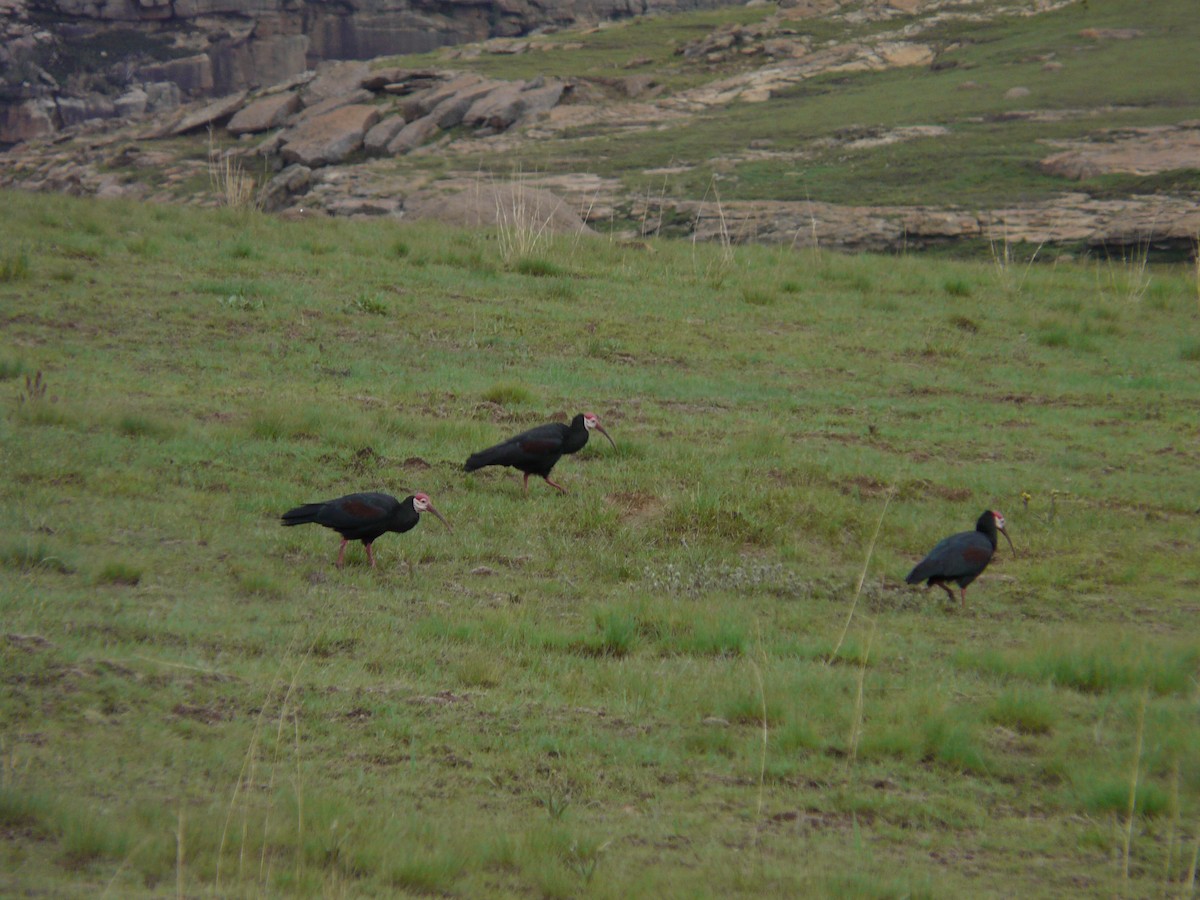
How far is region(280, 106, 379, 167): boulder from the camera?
4266cm

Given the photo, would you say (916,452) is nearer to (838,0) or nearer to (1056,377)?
(1056,377)

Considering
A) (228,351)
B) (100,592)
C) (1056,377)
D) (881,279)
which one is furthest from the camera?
(881,279)

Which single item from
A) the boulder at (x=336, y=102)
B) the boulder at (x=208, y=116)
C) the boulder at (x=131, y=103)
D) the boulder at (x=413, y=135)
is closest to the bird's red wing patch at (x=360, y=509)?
the boulder at (x=413, y=135)

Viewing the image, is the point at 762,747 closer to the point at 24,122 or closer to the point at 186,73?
the point at 24,122

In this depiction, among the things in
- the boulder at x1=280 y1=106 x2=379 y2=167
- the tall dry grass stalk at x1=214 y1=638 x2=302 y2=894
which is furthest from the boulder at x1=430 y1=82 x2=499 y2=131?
the tall dry grass stalk at x1=214 y1=638 x2=302 y2=894

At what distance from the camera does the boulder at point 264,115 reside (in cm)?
5022

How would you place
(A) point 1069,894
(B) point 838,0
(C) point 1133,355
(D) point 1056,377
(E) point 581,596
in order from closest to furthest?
(A) point 1069,894, (E) point 581,596, (D) point 1056,377, (C) point 1133,355, (B) point 838,0

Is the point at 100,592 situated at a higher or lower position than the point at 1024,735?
higher

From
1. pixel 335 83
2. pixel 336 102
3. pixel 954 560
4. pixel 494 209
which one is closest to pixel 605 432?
pixel 954 560

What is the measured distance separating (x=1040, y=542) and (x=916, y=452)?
215 centimetres

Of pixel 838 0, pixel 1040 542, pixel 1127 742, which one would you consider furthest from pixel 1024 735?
pixel 838 0

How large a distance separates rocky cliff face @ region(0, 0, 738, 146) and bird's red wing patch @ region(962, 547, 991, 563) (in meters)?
69.8

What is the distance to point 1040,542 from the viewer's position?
9.26 metres

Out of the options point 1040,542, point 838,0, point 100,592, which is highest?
point 838,0
